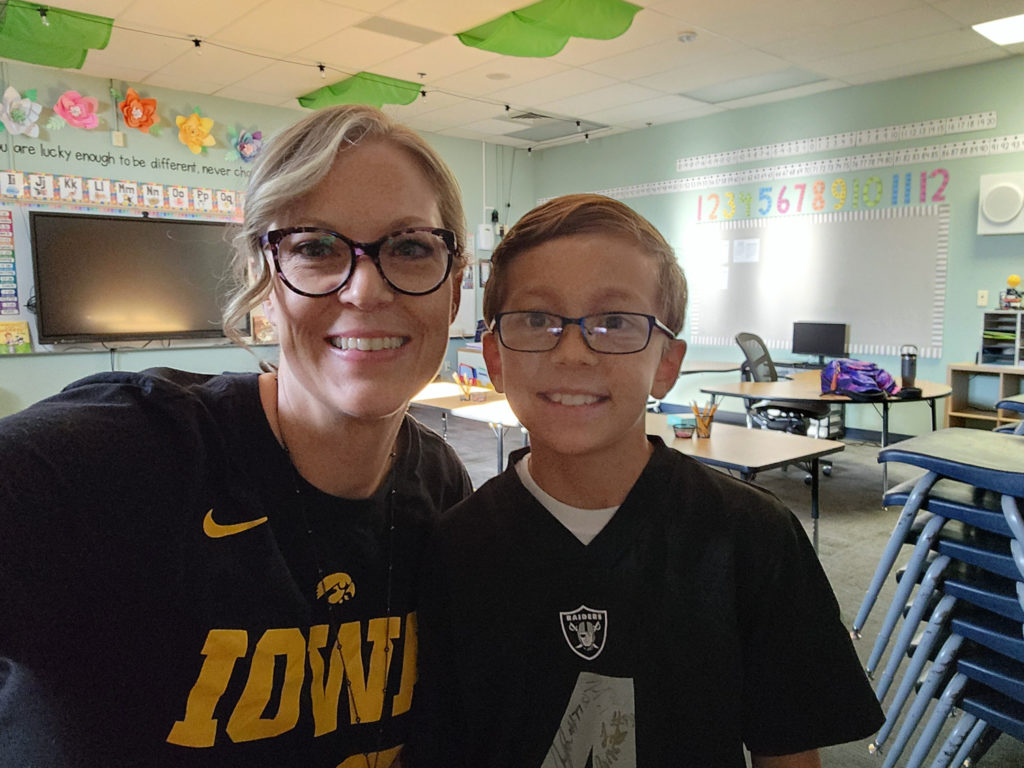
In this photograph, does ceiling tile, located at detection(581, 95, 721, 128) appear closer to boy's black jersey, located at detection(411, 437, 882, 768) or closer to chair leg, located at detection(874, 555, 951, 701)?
chair leg, located at detection(874, 555, 951, 701)

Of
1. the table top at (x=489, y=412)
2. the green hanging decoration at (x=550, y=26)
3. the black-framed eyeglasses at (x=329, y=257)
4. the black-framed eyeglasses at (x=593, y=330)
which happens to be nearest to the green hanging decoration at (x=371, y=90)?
the green hanging decoration at (x=550, y=26)

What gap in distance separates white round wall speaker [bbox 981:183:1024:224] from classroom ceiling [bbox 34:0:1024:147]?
1023mm

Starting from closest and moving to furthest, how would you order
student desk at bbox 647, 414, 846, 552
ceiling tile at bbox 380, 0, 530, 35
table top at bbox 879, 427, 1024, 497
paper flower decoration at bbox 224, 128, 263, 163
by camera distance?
table top at bbox 879, 427, 1024, 497 → student desk at bbox 647, 414, 846, 552 → ceiling tile at bbox 380, 0, 530, 35 → paper flower decoration at bbox 224, 128, 263, 163

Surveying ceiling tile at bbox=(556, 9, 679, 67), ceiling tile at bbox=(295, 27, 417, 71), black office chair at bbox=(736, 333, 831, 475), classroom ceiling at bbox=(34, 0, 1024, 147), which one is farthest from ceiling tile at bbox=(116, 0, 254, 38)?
black office chair at bbox=(736, 333, 831, 475)

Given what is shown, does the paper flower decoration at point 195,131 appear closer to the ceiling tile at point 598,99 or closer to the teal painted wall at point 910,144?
the ceiling tile at point 598,99

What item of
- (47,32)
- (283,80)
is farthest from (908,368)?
(47,32)

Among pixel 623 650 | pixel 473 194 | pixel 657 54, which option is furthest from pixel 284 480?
pixel 473 194

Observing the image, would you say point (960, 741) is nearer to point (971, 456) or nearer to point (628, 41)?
Result: point (971, 456)

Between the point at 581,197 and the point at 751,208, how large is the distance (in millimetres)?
6769

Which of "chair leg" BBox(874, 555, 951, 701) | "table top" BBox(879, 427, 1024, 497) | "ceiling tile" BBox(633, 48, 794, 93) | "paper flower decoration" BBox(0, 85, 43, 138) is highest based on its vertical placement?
"ceiling tile" BBox(633, 48, 794, 93)

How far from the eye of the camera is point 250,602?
35.7 inches

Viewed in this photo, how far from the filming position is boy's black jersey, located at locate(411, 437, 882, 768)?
872 millimetres

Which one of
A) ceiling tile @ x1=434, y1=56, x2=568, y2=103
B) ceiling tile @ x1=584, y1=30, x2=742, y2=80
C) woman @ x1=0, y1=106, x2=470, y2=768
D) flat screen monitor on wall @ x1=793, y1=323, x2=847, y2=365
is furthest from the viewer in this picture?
flat screen monitor on wall @ x1=793, y1=323, x2=847, y2=365

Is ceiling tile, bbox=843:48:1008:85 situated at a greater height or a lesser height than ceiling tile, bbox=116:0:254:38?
greater
